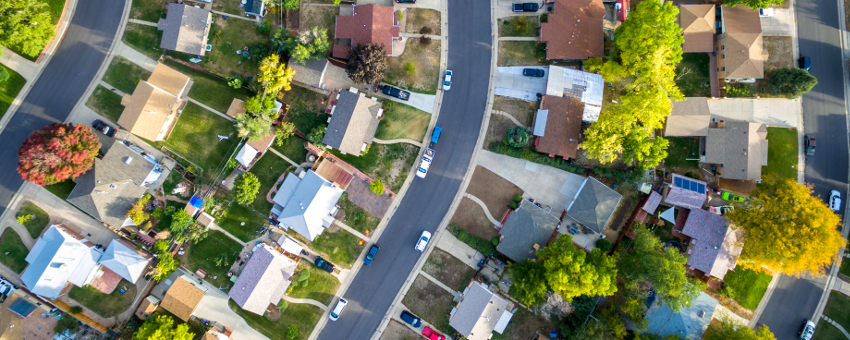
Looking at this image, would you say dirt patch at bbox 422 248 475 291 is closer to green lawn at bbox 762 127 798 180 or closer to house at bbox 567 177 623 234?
house at bbox 567 177 623 234

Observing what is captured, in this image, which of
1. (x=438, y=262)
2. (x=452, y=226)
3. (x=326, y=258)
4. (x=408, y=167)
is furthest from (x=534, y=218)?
(x=326, y=258)

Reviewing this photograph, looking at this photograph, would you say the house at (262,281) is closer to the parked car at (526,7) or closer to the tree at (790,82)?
the parked car at (526,7)

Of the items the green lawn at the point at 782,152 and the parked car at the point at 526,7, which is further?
the parked car at the point at 526,7

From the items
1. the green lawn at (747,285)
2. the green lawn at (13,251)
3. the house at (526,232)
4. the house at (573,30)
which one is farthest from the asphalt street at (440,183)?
the green lawn at (13,251)

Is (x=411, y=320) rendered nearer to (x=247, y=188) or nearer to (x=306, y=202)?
(x=306, y=202)

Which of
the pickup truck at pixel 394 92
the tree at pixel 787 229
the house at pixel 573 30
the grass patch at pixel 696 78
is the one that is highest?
the grass patch at pixel 696 78

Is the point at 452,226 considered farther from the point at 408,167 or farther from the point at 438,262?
the point at 408,167
